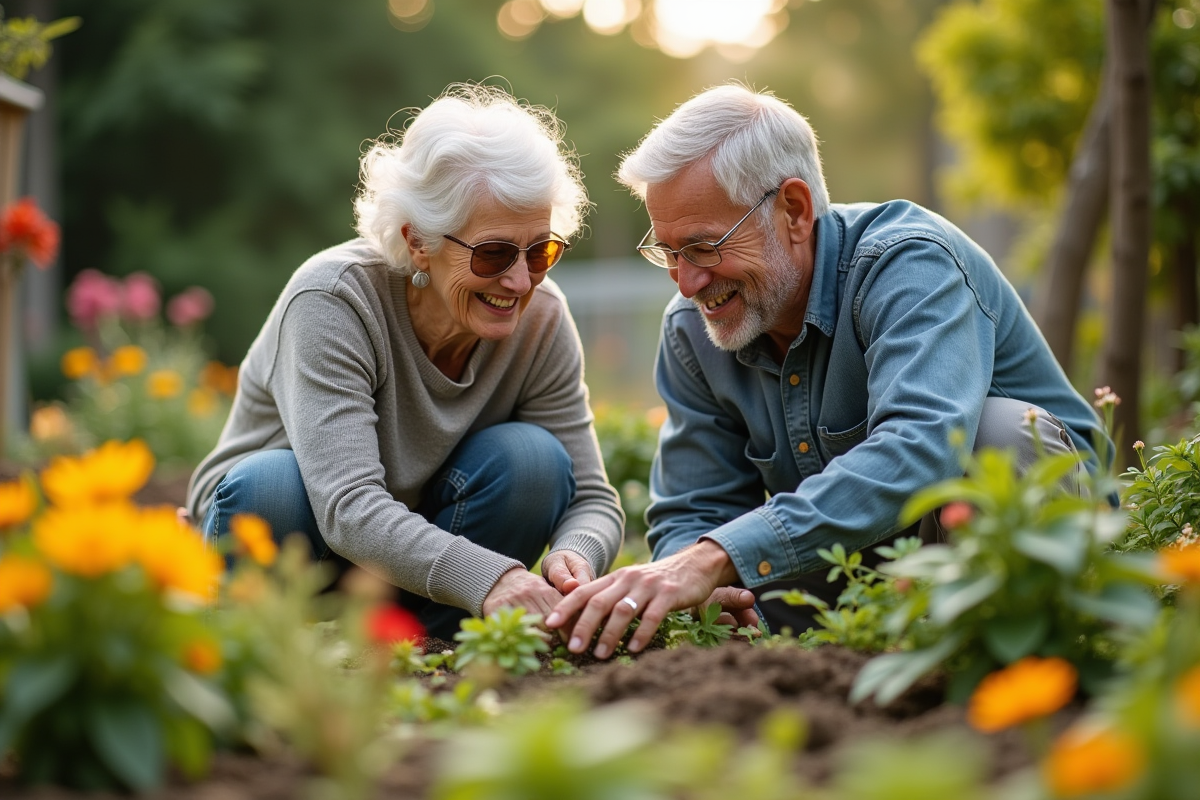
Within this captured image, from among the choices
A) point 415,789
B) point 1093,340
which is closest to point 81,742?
point 415,789

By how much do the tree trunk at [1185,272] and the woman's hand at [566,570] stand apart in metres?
4.13

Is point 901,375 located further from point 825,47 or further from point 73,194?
point 825,47

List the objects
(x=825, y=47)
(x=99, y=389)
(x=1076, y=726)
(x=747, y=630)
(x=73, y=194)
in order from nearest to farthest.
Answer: (x=1076, y=726)
(x=747, y=630)
(x=99, y=389)
(x=73, y=194)
(x=825, y=47)

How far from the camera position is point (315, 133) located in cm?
1745

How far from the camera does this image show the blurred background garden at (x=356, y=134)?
21.8 feet

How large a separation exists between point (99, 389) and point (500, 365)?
4.68 metres

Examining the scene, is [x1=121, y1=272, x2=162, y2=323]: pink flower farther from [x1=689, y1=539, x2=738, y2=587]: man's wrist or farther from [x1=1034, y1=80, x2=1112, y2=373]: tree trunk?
[x1=689, y1=539, x2=738, y2=587]: man's wrist

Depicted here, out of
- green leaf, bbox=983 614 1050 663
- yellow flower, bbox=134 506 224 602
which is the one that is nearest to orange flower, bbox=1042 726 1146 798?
green leaf, bbox=983 614 1050 663

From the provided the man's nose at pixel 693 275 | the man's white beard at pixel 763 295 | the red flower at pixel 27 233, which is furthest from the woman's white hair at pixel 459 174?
the red flower at pixel 27 233

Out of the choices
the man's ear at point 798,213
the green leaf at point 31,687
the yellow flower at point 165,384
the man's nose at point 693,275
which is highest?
the man's ear at point 798,213

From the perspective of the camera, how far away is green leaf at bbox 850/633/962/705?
1514 millimetres

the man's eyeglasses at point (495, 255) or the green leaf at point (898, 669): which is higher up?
the man's eyeglasses at point (495, 255)

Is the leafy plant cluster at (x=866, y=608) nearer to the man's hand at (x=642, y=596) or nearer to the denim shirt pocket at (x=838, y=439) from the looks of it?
the man's hand at (x=642, y=596)

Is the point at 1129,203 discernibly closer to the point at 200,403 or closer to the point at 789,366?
the point at 789,366
